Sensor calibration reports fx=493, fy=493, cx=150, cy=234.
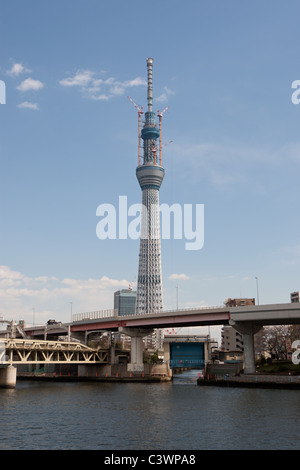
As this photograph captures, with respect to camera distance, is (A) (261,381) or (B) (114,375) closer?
(A) (261,381)

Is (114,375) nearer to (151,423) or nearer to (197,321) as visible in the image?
(197,321)

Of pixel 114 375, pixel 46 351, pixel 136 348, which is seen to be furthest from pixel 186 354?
pixel 46 351

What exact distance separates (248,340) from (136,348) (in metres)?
33.9

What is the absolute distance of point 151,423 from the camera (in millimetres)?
47031

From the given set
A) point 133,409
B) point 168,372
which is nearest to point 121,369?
point 168,372

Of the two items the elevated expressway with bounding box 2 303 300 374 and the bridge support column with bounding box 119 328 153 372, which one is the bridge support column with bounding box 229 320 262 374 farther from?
the bridge support column with bounding box 119 328 153 372

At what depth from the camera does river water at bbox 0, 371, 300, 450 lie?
3728 centimetres

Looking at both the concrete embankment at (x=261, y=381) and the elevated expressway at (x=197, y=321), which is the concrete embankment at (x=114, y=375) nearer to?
the elevated expressway at (x=197, y=321)

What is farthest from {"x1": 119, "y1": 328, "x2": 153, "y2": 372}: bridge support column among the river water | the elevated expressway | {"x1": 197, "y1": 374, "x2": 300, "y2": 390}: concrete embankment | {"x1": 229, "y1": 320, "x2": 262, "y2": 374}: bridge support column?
the river water

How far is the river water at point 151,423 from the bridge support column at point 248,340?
24.5m

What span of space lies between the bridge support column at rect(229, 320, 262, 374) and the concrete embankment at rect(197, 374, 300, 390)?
15.7 feet
